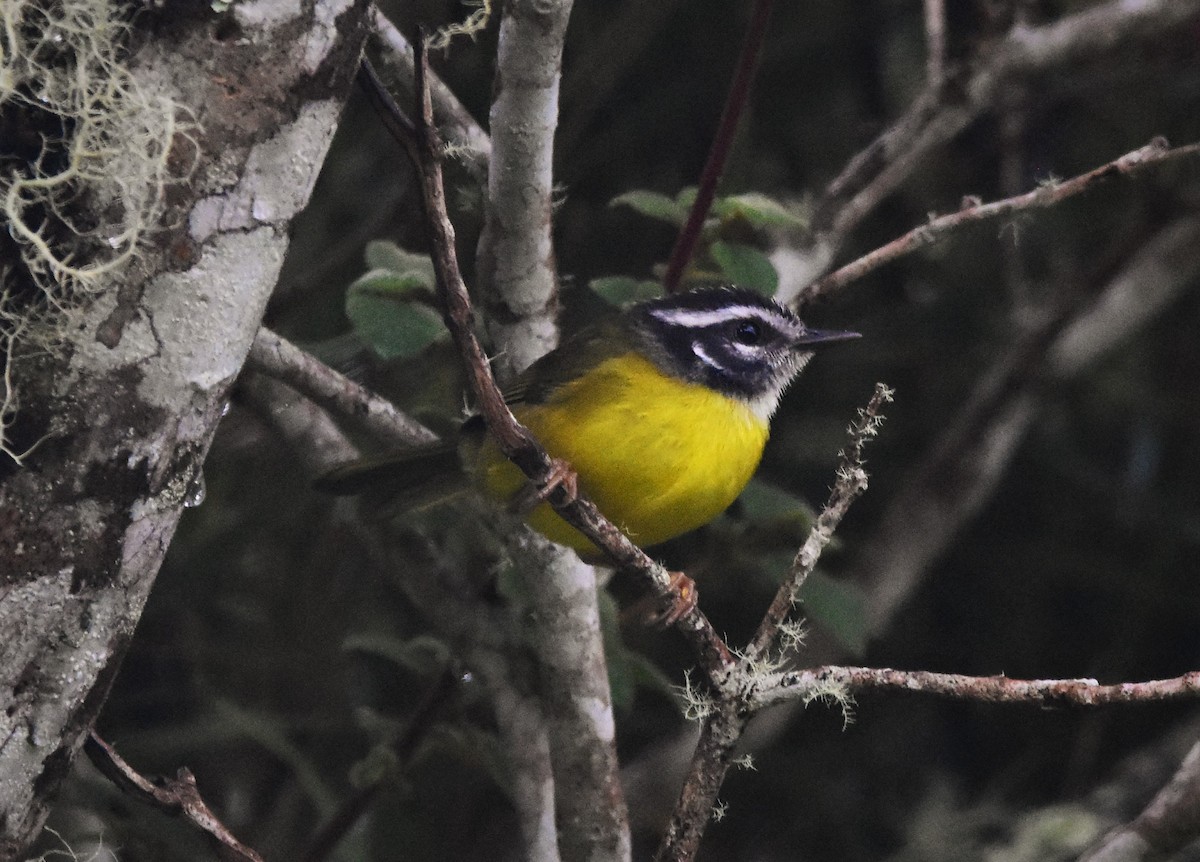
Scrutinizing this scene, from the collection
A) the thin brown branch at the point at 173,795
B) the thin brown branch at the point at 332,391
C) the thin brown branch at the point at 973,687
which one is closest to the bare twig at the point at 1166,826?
the thin brown branch at the point at 973,687

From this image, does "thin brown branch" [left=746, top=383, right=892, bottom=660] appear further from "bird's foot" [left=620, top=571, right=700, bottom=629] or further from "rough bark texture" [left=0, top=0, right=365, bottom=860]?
"rough bark texture" [left=0, top=0, right=365, bottom=860]

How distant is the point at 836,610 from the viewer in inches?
121

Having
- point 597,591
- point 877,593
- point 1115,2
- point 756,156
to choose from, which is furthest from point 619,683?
point 1115,2

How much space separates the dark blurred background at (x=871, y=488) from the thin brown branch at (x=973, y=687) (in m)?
1.75

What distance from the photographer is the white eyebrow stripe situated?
3.24 m

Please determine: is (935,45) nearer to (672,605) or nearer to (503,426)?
(672,605)

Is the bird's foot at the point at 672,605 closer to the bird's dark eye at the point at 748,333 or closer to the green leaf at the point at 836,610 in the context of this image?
the green leaf at the point at 836,610

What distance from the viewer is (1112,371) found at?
4688 millimetres

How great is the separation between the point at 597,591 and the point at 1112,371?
2333 mm

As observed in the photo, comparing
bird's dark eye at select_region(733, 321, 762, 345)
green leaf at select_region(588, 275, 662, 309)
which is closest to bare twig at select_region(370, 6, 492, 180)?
green leaf at select_region(588, 275, 662, 309)

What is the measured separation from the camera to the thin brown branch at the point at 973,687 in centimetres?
171

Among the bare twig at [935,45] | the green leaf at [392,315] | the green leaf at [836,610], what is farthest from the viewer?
the bare twig at [935,45]

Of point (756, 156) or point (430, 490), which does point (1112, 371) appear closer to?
point (756, 156)

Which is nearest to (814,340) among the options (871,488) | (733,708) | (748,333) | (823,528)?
(748,333)
